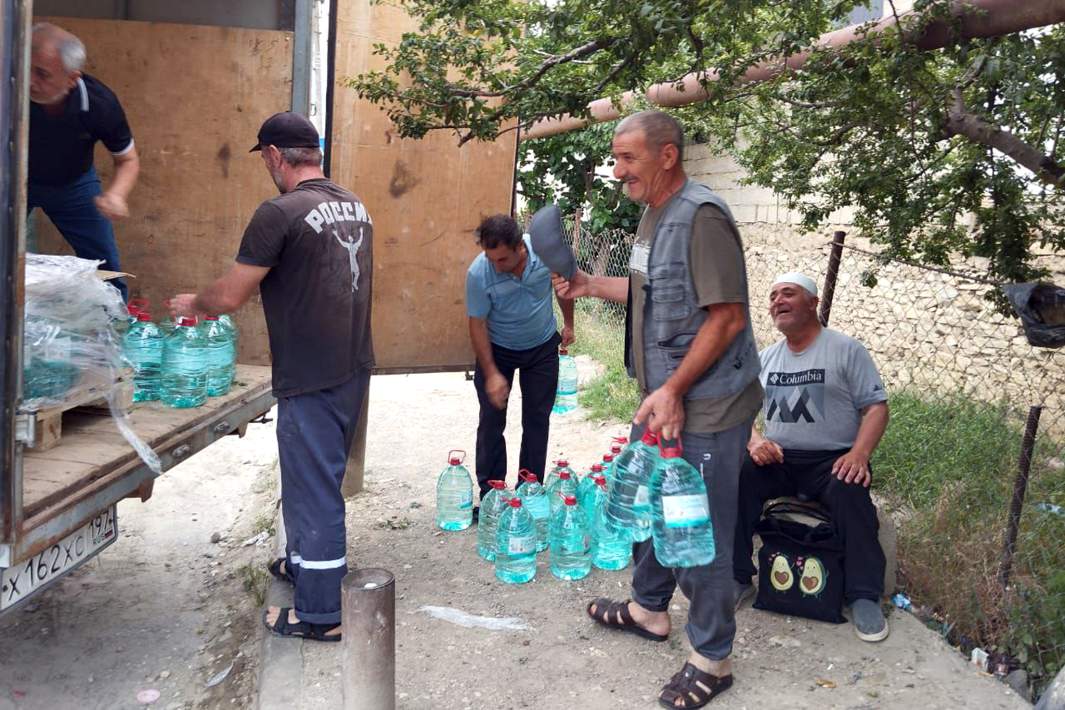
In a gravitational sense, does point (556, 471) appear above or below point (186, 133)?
below

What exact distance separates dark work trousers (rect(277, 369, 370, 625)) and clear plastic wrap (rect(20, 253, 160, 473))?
524 mm

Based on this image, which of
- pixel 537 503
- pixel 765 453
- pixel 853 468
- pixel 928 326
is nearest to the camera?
pixel 853 468

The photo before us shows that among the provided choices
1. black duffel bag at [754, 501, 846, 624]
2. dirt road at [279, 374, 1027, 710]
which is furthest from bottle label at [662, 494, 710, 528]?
black duffel bag at [754, 501, 846, 624]

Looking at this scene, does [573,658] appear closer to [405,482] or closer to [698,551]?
[698,551]

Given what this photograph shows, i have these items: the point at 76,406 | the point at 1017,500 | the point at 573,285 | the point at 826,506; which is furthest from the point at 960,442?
the point at 76,406

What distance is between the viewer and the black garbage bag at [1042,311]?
356 cm

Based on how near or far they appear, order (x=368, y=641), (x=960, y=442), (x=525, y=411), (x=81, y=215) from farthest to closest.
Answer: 1. (x=960, y=442)
2. (x=525, y=411)
3. (x=81, y=215)
4. (x=368, y=641)

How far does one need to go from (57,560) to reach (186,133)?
306 centimetres

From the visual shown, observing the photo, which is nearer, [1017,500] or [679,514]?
[679,514]

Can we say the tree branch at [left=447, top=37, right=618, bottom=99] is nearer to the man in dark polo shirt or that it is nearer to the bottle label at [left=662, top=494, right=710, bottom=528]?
the man in dark polo shirt

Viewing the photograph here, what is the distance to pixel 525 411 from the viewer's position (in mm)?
5227

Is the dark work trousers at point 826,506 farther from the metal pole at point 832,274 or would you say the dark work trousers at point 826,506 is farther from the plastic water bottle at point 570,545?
the metal pole at point 832,274

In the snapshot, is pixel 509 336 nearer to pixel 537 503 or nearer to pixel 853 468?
pixel 537 503

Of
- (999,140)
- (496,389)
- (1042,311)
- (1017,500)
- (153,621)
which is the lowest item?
(153,621)
